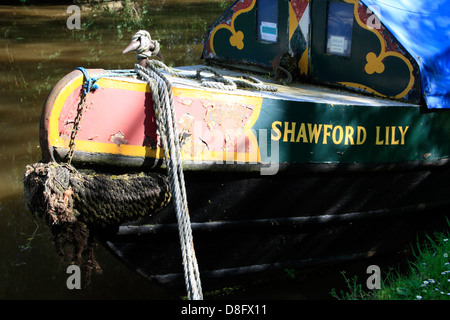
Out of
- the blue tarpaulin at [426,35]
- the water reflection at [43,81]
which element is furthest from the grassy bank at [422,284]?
the water reflection at [43,81]

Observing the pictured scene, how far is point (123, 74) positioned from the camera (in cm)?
352

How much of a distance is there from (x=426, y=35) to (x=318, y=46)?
0.80 m

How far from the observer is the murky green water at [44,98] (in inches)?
169

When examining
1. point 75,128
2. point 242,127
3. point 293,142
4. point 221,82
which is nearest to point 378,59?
point 293,142

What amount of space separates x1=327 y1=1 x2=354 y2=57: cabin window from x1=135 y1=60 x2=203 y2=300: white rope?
5.32 feet

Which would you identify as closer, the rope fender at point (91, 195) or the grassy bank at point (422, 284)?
the rope fender at point (91, 195)

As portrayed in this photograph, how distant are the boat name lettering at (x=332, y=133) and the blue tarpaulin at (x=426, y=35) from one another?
0.33 metres

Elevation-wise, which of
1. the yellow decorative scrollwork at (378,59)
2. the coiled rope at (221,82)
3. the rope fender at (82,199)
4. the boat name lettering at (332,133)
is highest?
the yellow decorative scrollwork at (378,59)

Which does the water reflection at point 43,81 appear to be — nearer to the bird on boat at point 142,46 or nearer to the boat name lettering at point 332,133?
the boat name lettering at point 332,133

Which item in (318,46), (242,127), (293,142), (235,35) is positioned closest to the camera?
(242,127)

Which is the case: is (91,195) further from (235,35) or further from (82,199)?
(235,35)

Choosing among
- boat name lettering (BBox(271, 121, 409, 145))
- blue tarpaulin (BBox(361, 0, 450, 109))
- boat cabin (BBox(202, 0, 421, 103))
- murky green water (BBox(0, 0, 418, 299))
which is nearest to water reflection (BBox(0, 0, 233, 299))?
murky green water (BBox(0, 0, 418, 299))

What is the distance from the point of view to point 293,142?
12.0 ft

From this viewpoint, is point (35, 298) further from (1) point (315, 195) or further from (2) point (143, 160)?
(1) point (315, 195)
